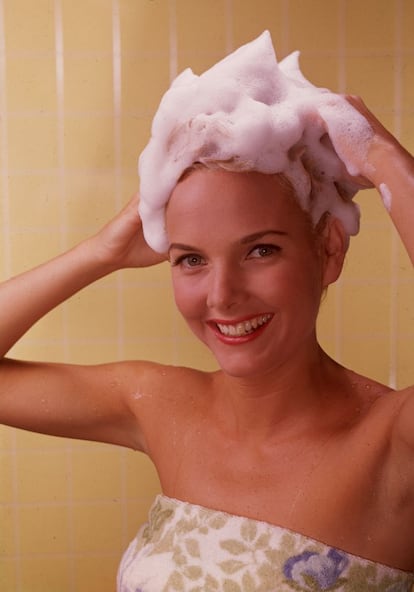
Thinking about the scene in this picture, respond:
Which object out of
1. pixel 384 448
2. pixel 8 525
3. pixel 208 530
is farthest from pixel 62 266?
pixel 8 525

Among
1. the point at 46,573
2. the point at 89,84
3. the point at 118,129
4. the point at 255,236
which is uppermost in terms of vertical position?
the point at 89,84

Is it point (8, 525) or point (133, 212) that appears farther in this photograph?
point (8, 525)

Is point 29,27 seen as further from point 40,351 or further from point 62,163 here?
point 40,351

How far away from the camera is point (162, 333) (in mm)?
2078

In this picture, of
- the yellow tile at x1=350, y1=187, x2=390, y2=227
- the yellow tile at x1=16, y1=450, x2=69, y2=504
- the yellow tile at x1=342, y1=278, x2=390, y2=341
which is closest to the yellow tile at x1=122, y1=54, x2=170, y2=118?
the yellow tile at x1=350, y1=187, x2=390, y2=227

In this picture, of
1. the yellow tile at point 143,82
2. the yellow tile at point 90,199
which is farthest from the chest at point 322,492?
the yellow tile at point 143,82

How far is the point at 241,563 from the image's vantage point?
46.9 inches

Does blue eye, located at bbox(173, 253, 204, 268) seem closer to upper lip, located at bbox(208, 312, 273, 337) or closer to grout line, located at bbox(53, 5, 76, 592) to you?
upper lip, located at bbox(208, 312, 273, 337)

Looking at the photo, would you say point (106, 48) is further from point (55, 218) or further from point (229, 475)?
point (229, 475)

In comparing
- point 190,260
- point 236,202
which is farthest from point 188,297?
point 236,202

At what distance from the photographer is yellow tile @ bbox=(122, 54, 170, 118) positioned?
2.01 meters

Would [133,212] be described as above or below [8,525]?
above

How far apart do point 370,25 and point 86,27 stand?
663 mm

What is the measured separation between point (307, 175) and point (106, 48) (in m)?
1.00
